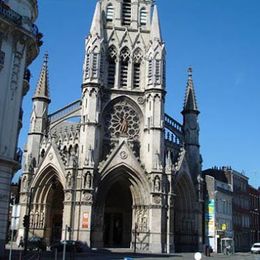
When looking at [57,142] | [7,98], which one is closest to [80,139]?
[57,142]

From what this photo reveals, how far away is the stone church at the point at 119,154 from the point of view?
4391 centimetres

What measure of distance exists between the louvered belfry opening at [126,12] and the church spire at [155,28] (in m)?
3.16

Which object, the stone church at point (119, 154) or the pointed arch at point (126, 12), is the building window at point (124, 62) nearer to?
the stone church at point (119, 154)

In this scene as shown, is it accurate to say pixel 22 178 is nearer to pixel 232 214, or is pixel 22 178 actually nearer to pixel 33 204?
pixel 33 204

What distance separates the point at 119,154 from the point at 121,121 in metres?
5.21

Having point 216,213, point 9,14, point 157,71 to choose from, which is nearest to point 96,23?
point 157,71

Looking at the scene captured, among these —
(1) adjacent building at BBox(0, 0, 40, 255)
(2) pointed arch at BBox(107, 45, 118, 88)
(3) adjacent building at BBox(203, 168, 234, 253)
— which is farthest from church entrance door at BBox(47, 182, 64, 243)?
(1) adjacent building at BBox(0, 0, 40, 255)

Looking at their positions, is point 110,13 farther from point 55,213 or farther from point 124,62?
point 55,213

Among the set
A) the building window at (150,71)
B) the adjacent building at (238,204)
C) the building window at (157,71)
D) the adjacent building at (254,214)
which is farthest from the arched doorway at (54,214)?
the adjacent building at (254,214)

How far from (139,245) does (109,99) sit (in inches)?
610

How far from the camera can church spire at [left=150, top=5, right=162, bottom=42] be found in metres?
50.7

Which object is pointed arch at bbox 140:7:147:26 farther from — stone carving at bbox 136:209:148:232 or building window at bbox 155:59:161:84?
stone carving at bbox 136:209:148:232

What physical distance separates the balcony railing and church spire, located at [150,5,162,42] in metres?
27.2

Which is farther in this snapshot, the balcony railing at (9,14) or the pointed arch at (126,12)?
the pointed arch at (126,12)
